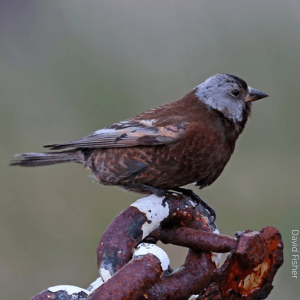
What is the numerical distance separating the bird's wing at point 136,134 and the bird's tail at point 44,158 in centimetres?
19

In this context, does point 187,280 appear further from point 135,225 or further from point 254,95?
point 254,95

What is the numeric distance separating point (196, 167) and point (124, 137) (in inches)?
16.7

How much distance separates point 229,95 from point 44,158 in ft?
3.42

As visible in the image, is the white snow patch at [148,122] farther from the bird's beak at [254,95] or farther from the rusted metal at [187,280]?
the rusted metal at [187,280]

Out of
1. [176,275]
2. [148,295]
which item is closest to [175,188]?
[176,275]

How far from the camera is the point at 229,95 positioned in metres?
2.46

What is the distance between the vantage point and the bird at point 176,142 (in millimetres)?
2236

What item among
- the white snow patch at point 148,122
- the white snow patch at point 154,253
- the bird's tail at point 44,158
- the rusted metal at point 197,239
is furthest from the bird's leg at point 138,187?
the white snow patch at point 154,253

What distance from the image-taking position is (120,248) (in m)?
1.09

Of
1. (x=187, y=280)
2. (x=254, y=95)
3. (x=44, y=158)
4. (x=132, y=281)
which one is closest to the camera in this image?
(x=132, y=281)

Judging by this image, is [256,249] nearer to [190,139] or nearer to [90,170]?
[190,139]

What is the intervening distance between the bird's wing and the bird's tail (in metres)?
0.19

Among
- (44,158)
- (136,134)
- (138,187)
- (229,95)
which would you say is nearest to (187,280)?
(138,187)

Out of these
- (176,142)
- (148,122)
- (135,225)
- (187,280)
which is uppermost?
(148,122)
